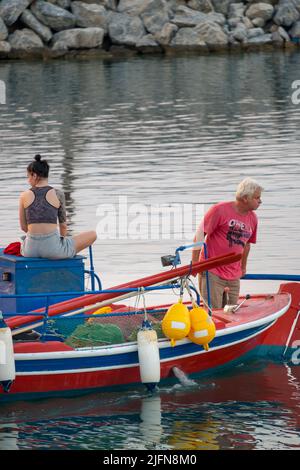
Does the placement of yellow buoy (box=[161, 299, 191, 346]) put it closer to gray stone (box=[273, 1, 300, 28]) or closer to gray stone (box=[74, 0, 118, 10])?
gray stone (box=[74, 0, 118, 10])

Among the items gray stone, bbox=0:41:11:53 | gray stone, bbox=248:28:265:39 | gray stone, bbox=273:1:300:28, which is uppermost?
gray stone, bbox=273:1:300:28

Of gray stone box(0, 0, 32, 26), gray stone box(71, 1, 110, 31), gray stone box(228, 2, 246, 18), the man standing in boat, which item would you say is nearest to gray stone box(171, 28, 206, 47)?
gray stone box(228, 2, 246, 18)

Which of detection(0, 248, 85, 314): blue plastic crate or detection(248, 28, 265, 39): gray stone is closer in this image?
detection(0, 248, 85, 314): blue plastic crate

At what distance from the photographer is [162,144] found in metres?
28.6

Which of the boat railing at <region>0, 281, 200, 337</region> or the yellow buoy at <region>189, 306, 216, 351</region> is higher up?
the boat railing at <region>0, 281, 200, 337</region>

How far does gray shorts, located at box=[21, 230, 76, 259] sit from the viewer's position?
12188 mm

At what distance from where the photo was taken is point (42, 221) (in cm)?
1224

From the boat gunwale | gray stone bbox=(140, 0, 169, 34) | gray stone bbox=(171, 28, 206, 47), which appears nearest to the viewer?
the boat gunwale

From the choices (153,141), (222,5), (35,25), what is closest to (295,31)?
(222,5)

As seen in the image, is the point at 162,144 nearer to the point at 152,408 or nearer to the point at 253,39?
the point at 152,408

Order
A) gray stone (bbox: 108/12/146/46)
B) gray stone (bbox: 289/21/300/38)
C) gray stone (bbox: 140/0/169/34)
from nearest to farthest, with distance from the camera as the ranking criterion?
1. gray stone (bbox: 108/12/146/46)
2. gray stone (bbox: 140/0/169/34)
3. gray stone (bbox: 289/21/300/38)

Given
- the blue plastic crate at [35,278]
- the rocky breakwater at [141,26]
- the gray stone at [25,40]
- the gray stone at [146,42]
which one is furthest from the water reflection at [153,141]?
the gray stone at [146,42]

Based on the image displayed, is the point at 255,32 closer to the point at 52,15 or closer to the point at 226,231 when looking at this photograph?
the point at 52,15

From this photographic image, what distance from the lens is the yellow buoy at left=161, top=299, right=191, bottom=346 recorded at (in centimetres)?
1186
